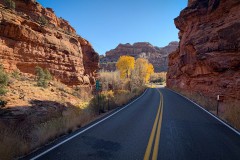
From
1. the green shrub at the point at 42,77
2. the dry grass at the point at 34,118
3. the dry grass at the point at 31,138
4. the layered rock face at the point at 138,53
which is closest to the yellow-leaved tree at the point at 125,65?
the green shrub at the point at 42,77

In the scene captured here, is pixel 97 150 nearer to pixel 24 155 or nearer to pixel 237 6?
pixel 24 155

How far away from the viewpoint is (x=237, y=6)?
2025 centimetres

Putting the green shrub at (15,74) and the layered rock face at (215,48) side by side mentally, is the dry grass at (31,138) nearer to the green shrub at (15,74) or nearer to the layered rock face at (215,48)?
the layered rock face at (215,48)

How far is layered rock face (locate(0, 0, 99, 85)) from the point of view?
26577mm

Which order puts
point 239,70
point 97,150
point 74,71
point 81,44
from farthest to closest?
point 81,44 < point 74,71 < point 239,70 < point 97,150

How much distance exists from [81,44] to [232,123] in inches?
1512

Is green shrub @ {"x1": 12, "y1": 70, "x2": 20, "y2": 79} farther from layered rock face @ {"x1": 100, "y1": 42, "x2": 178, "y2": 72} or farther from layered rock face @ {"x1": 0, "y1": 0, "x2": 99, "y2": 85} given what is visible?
layered rock face @ {"x1": 100, "y1": 42, "x2": 178, "y2": 72}

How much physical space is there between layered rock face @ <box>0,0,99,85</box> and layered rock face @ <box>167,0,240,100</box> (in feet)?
65.6

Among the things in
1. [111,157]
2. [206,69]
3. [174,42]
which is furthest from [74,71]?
[174,42]

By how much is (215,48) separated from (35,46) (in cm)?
2424

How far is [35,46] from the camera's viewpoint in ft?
98.5

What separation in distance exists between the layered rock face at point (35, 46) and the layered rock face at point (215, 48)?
787 inches

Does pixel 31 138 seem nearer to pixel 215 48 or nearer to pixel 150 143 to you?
pixel 150 143

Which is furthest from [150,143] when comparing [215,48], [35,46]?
[35,46]
